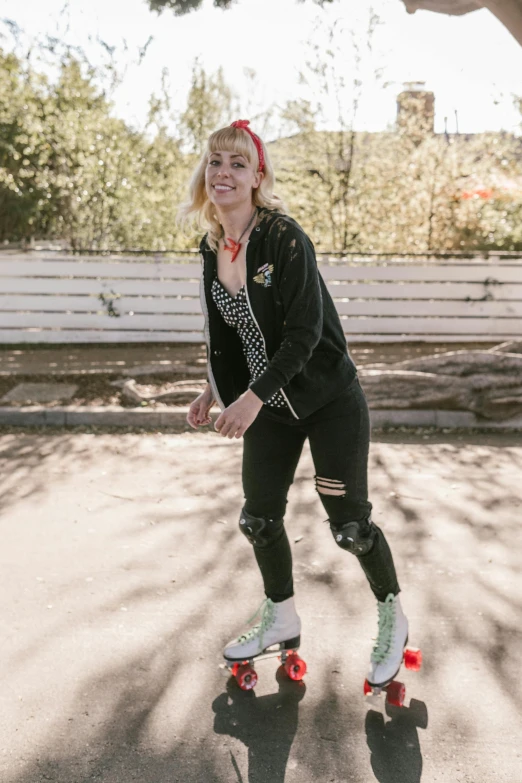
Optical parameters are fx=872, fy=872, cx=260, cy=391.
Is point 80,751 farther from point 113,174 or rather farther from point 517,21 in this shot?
point 113,174

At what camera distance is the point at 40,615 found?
3.74 metres

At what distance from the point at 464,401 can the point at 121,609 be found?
14.5ft

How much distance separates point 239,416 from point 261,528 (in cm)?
59

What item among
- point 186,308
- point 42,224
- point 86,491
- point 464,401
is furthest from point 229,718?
point 42,224

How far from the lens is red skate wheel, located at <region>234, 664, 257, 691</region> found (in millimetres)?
3125

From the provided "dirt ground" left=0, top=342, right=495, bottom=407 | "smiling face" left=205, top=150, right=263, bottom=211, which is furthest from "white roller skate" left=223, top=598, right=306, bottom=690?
"dirt ground" left=0, top=342, right=495, bottom=407

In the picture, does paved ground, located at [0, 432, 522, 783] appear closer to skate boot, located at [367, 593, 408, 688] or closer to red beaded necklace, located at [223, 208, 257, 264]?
skate boot, located at [367, 593, 408, 688]

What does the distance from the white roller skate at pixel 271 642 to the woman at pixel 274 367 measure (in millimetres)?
36

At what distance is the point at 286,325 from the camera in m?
2.74

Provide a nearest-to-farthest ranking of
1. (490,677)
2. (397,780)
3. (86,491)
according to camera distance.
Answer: (397,780)
(490,677)
(86,491)

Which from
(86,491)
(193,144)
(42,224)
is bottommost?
(86,491)

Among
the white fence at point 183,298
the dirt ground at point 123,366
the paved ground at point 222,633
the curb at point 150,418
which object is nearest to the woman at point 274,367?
the paved ground at point 222,633

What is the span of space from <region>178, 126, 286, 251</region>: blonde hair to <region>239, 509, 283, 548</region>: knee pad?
3.16ft

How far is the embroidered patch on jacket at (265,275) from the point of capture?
279 cm
